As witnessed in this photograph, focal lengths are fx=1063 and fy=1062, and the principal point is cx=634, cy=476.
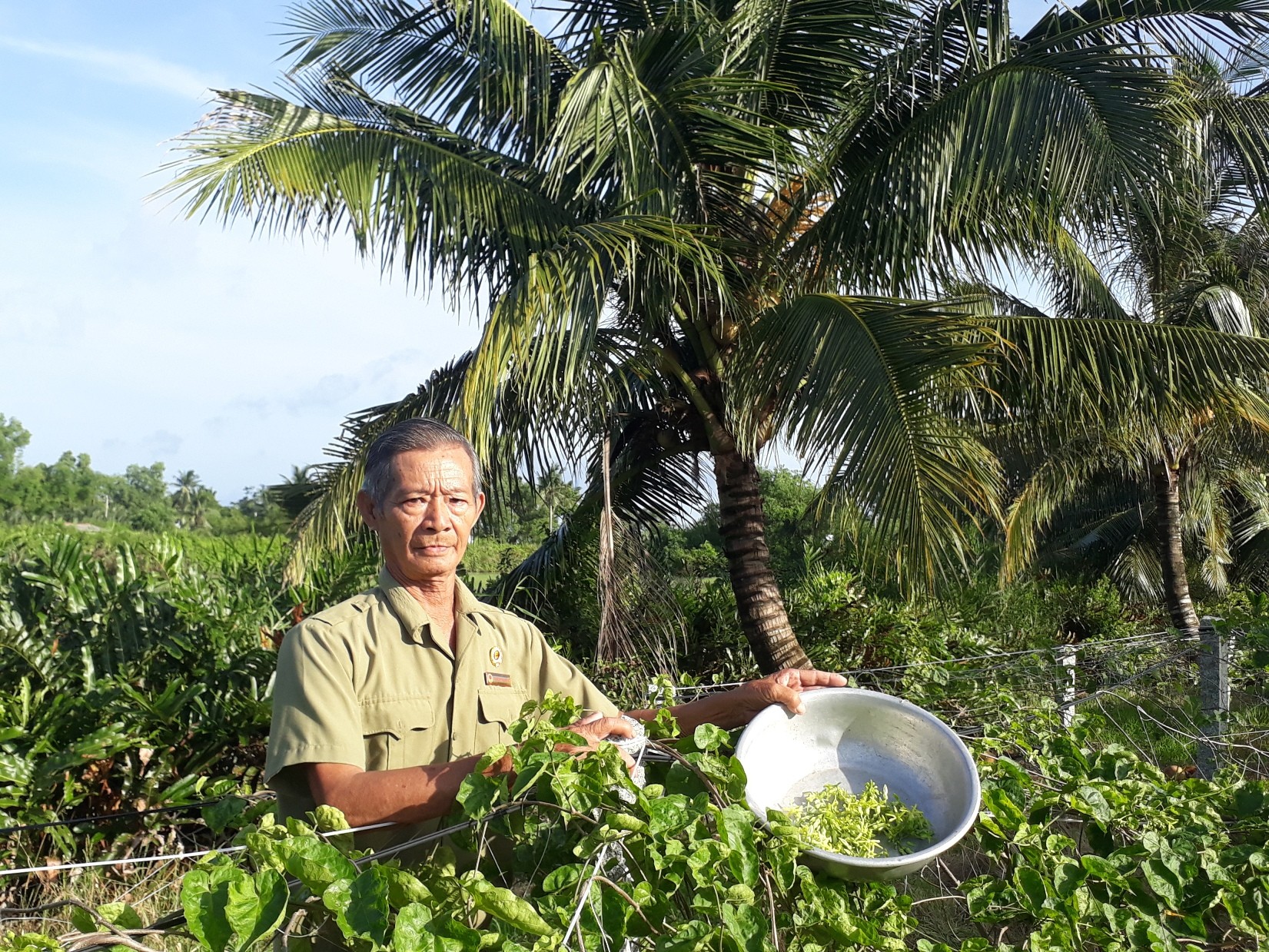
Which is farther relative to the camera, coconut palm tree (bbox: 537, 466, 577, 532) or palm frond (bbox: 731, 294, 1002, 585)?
coconut palm tree (bbox: 537, 466, 577, 532)

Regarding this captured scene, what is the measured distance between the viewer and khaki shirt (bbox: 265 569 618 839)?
1861 mm

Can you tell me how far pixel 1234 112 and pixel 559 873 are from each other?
7487 mm

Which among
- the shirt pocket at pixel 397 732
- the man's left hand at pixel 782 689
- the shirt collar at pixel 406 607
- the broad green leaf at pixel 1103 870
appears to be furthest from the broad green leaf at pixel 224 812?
the broad green leaf at pixel 1103 870

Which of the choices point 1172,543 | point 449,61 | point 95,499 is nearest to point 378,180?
point 449,61

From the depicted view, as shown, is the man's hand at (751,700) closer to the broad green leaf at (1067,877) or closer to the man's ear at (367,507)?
the broad green leaf at (1067,877)

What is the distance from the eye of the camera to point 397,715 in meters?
2.04

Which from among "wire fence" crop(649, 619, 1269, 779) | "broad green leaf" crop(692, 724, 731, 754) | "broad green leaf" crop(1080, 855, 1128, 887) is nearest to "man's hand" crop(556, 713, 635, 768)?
"broad green leaf" crop(692, 724, 731, 754)

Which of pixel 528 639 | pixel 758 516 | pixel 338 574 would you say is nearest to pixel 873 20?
pixel 758 516

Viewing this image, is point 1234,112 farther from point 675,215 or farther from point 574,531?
point 574,531

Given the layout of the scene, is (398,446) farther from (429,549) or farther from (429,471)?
(429,549)

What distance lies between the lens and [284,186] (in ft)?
18.8

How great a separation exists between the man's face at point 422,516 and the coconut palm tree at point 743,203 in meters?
3.11

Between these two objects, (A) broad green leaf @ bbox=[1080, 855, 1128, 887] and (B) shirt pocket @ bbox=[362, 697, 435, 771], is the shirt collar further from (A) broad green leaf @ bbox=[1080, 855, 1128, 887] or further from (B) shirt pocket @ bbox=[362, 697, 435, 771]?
(A) broad green leaf @ bbox=[1080, 855, 1128, 887]

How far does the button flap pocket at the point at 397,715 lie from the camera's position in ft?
6.60
